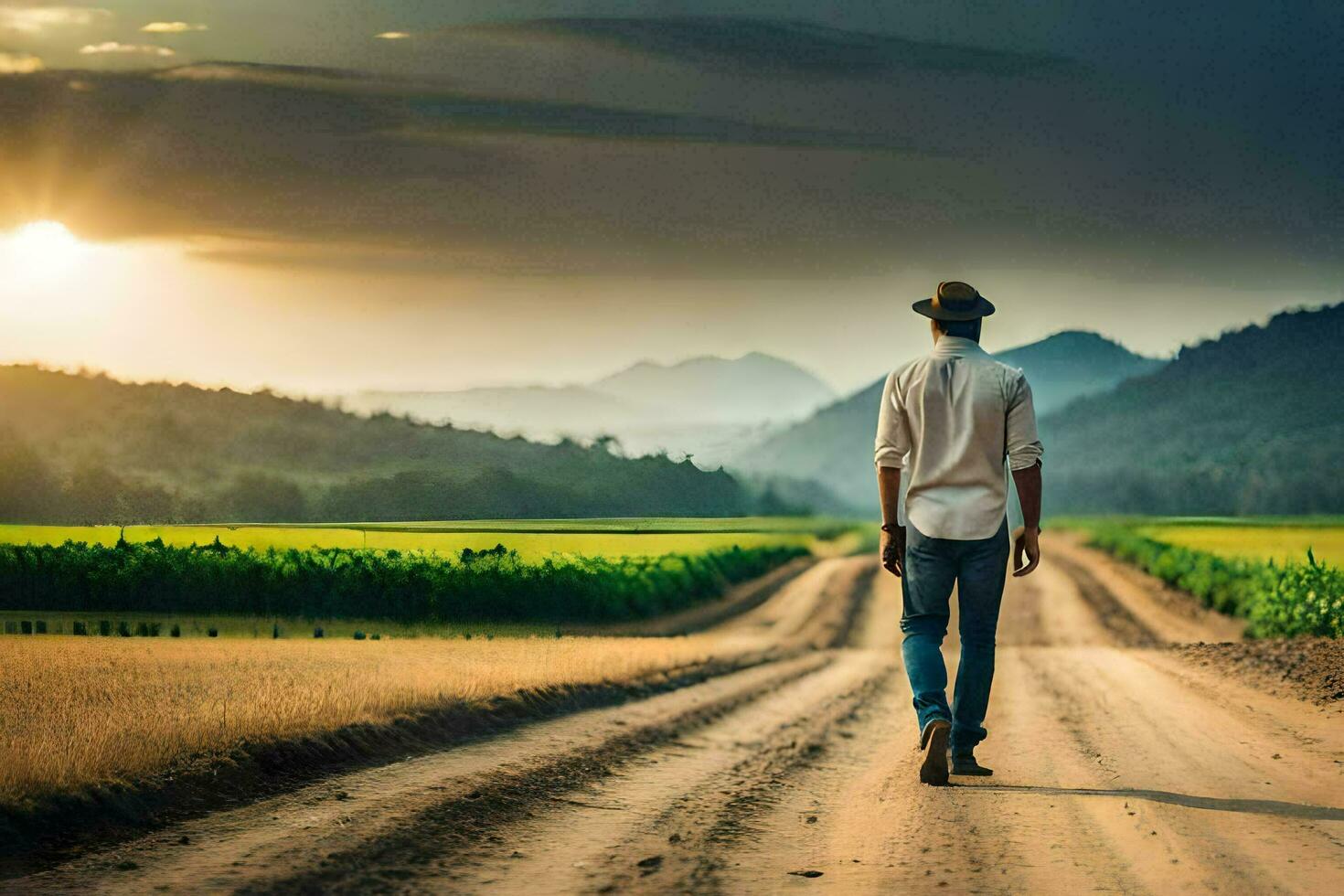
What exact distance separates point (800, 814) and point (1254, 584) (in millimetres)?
27928

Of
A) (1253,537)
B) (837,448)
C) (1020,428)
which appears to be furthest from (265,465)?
(1253,537)

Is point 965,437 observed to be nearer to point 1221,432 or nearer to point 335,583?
point 335,583

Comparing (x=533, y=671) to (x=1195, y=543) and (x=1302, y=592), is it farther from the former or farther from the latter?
(x=1195, y=543)

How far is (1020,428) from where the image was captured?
8.68 meters

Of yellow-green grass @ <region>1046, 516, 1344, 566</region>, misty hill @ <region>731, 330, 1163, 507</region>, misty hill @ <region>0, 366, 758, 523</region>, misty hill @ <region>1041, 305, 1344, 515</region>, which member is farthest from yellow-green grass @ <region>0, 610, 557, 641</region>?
misty hill @ <region>1041, 305, 1344, 515</region>

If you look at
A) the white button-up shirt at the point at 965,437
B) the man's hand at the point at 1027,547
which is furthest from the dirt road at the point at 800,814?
the white button-up shirt at the point at 965,437

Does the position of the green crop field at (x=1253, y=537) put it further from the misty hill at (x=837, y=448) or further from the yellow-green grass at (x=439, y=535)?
the yellow-green grass at (x=439, y=535)

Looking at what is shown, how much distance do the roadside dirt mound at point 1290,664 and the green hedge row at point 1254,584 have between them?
311 cm

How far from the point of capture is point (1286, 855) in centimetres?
675

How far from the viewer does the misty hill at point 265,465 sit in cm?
1756

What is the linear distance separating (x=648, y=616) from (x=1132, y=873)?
88.3 ft

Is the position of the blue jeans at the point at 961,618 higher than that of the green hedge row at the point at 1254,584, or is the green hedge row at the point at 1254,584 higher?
the blue jeans at the point at 961,618

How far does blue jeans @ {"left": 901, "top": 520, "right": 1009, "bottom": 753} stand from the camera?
8805mm

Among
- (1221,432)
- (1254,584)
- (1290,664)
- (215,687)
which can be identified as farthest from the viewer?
(1221,432)
